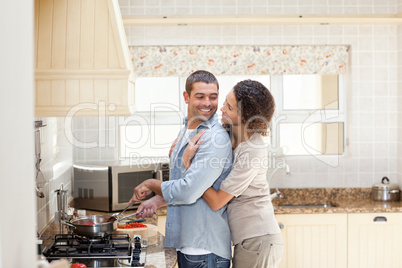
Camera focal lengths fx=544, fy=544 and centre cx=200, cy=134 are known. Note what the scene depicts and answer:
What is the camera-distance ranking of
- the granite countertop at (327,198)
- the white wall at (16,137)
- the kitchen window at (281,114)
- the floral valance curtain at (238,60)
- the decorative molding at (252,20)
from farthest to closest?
the kitchen window at (281,114), the floral valance curtain at (238,60), the granite countertop at (327,198), the decorative molding at (252,20), the white wall at (16,137)

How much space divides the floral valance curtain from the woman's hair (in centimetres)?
211

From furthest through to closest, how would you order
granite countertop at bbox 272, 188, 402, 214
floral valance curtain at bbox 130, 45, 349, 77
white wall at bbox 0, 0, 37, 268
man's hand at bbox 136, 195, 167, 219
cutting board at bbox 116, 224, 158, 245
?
floral valance curtain at bbox 130, 45, 349, 77 < granite countertop at bbox 272, 188, 402, 214 < cutting board at bbox 116, 224, 158, 245 < man's hand at bbox 136, 195, 167, 219 < white wall at bbox 0, 0, 37, 268

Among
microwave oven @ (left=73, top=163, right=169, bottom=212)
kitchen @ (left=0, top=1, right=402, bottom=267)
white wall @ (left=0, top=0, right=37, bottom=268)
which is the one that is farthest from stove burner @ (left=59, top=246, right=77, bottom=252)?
kitchen @ (left=0, top=1, right=402, bottom=267)

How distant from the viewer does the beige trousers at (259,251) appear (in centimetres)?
246

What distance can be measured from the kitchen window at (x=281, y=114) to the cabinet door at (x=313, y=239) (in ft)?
2.58

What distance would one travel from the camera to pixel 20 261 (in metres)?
0.70

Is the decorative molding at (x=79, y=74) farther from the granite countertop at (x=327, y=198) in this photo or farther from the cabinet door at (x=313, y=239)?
the granite countertop at (x=327, y=198)

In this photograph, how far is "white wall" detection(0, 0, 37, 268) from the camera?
2.10 ft

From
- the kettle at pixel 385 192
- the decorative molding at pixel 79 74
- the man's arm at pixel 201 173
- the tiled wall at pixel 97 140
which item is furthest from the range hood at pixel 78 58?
the kettle at pixel 385 192

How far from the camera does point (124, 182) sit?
407 centimetres

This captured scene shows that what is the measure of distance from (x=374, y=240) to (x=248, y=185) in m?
2.14

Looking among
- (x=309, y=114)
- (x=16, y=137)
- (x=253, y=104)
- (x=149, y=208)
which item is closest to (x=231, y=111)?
(x=253, y=104)

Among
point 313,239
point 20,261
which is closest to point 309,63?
point 313,239

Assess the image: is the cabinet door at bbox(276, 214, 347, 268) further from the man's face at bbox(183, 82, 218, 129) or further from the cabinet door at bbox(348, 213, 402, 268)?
the man's face at bbox(183, 82, 218, 129)
